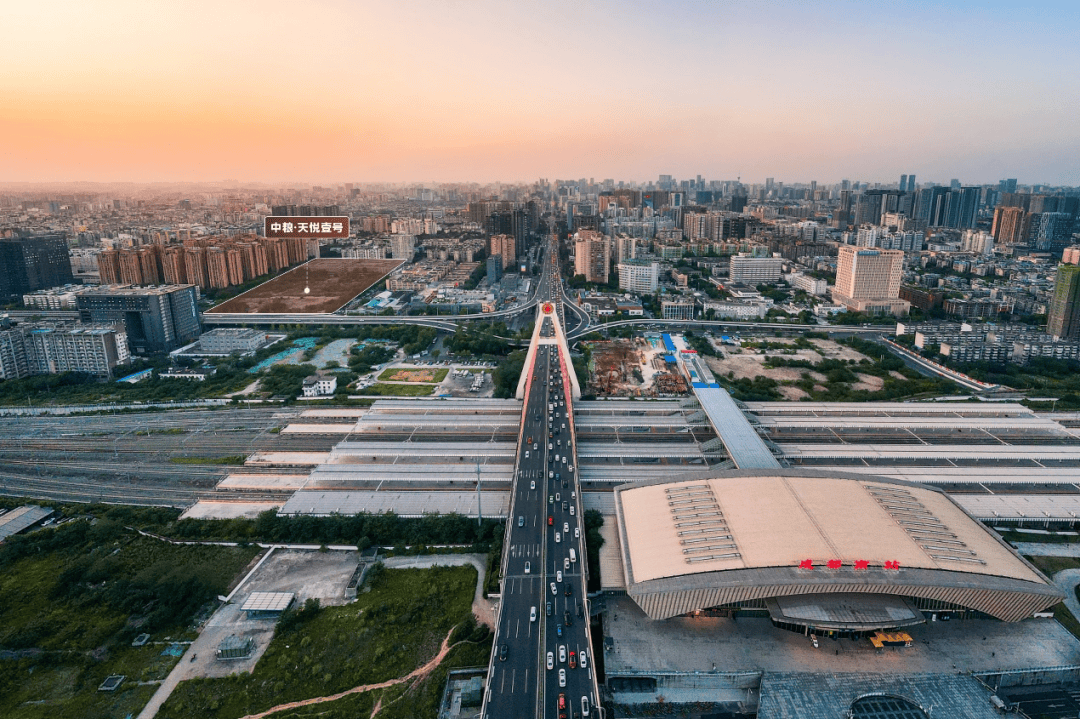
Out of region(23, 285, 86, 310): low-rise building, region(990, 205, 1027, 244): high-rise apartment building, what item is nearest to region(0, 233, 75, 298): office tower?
region(23, 285, 86, 310): low-rise building

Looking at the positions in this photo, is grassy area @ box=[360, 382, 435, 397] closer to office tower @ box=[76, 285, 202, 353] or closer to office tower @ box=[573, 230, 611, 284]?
office tower @ box=[76, 285, 202, 353]

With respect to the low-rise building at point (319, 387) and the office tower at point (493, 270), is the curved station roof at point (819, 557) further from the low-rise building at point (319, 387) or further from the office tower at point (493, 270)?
the office tower at point (493, 270)

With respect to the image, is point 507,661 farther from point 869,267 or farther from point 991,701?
point 869,267

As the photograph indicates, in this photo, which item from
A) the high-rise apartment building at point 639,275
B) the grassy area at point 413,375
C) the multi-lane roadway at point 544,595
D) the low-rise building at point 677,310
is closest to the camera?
the multi-lane roadway at point 544,595

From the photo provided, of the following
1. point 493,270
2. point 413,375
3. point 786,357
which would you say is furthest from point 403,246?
point 786,357

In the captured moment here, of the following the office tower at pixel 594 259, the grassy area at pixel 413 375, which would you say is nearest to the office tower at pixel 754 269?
the office tower at pixel 594 259

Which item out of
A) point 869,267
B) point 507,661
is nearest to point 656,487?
point 507,661

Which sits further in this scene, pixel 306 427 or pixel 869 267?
pixel 869 267

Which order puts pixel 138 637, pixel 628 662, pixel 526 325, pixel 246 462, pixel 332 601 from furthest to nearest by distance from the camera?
pixel 526 325
pixel 246 462
pixel 332 601
pixel 138 637
pixel 628 662
